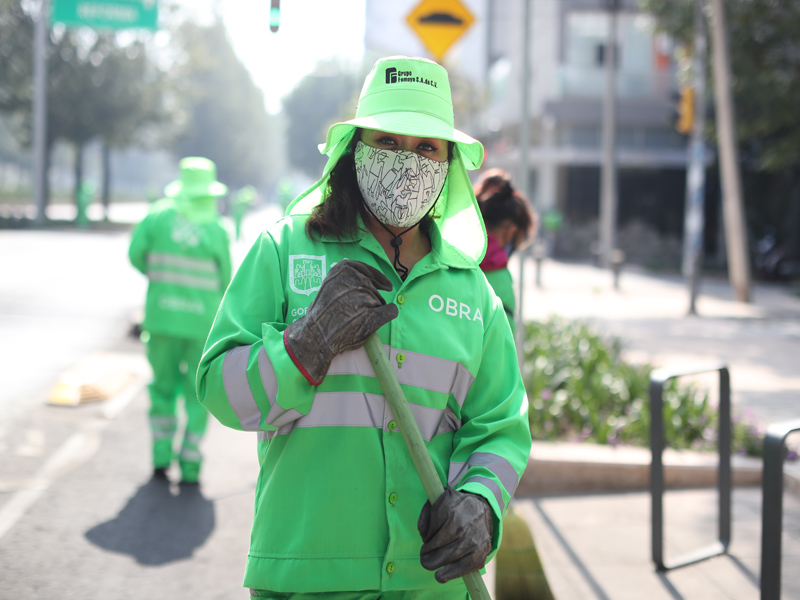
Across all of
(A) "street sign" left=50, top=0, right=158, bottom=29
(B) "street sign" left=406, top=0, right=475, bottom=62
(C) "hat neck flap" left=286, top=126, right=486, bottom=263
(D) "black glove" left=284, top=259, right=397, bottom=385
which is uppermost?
(A) "street sign" left=50, top=0, right=158, bottom=29

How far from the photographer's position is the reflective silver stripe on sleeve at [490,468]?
2.13 m

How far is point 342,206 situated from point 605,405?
16.9ft

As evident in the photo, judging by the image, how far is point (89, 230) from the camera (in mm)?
33250

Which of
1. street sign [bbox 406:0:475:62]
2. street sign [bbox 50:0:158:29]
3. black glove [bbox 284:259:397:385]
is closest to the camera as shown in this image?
black glove [bbox 284:259:397:385]

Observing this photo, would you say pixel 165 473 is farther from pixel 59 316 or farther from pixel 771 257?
pixel 771 257

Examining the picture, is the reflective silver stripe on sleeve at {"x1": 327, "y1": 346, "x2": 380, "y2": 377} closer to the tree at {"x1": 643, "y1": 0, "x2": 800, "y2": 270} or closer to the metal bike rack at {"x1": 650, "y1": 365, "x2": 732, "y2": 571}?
the metal bike rack at {"x1": 650, "y1": 365, "x2": 732, "y2": 571}

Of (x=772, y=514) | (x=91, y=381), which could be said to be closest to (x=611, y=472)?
(x=772, y=514)

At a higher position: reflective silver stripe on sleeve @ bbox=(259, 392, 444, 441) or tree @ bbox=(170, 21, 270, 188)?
tree @ bbox=(170, 21, 270, 188)

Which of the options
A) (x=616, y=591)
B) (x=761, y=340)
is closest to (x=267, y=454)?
(x=616, y=591)

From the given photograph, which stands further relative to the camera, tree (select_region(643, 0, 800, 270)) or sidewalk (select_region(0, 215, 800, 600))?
tree (select_region(643, 0, 800, 270))

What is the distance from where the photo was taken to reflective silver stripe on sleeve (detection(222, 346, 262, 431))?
1977mm

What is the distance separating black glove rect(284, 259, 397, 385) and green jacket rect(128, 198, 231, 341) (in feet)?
12.8

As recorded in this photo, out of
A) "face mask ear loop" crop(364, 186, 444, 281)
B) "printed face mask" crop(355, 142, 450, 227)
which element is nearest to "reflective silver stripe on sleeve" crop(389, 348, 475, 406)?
"face mask ear loop" crop(364, 186, 444, 281)

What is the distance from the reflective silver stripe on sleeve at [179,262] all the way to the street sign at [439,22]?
2.95 meters
